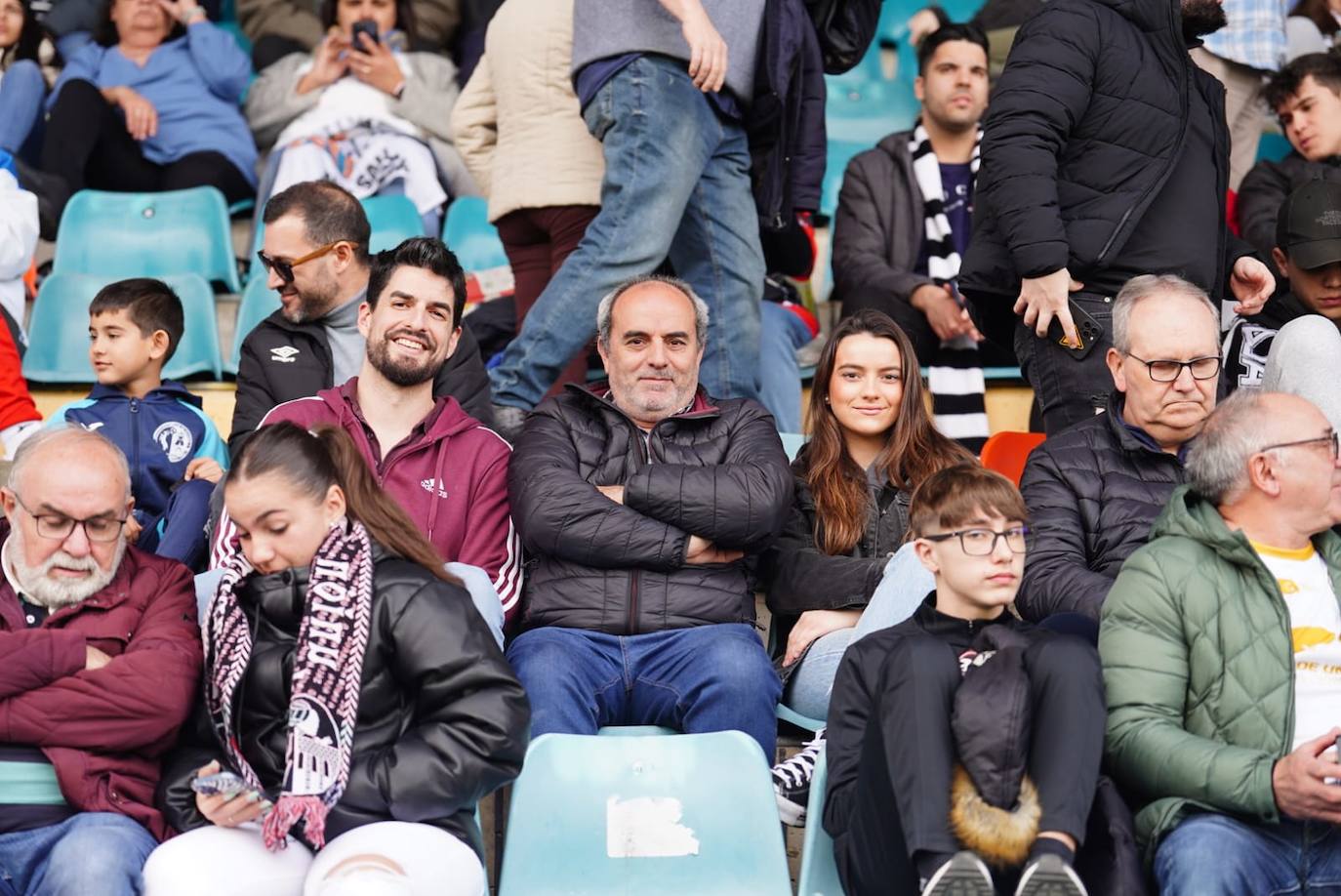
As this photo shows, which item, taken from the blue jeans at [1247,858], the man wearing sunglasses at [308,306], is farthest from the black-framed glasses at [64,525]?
the blue jeans at [1247,858]

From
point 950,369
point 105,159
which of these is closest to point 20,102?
point 105,159

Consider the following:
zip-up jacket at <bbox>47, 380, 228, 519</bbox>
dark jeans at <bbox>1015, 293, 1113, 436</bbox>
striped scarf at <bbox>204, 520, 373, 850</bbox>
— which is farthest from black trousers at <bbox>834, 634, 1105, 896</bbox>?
zip-up jacket at <bbox>47, 380, 228, 519</bbox>

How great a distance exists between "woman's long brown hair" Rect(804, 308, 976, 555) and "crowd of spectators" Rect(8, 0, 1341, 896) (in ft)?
0.04

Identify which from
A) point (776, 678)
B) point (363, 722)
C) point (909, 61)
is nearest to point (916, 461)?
point (776, 678)

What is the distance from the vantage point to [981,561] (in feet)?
10.2

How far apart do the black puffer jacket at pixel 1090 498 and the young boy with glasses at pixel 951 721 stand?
49 cm

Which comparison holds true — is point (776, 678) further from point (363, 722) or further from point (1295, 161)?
point (1295, 161)

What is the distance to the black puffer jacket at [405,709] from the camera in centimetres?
294

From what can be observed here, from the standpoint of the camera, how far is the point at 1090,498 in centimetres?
377

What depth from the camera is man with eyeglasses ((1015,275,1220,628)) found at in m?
3.74

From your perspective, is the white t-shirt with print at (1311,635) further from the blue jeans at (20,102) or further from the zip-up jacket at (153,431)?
the blue jeans at (20,102)

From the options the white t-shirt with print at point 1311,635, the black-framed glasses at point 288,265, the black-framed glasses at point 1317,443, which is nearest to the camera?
the white t-shirt with print at point 1311,635

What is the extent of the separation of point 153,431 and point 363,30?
A: 2710 millimetres

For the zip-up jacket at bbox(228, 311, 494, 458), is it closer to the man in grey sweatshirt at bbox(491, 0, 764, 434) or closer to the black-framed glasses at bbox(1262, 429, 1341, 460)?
the man in grey sweatshirt at bbox(491, 0, 764, 434)
